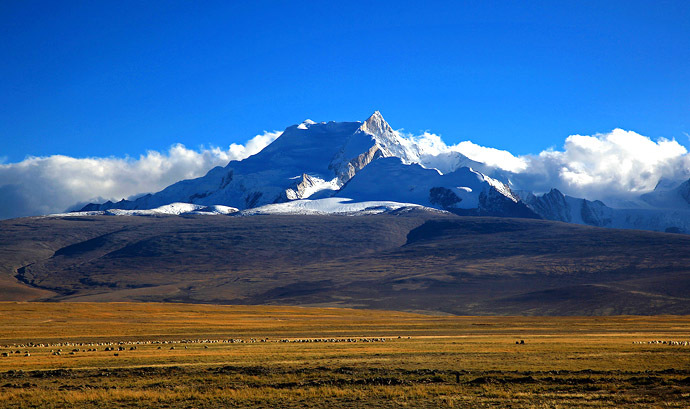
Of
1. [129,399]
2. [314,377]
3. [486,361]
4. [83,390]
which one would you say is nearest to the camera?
[129,399]

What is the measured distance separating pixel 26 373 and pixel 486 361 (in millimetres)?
25291

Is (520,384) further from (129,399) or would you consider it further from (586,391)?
(129,399)

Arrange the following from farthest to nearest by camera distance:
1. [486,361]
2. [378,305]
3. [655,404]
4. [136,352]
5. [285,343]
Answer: [378,305] < [285,343] < [136,352] < [486,361] < [655,404]

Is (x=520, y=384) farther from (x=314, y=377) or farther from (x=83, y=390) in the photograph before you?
(x=83, y=390)

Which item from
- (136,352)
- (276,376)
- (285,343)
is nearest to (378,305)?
(285,343)

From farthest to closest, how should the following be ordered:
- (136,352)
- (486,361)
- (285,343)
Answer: (285,343) → (136,352) → (486,361)

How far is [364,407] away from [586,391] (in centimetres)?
962

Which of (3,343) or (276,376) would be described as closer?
(276,376)

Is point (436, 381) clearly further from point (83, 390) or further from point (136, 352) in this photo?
point (136, 352)

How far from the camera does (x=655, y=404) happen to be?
88.0ft

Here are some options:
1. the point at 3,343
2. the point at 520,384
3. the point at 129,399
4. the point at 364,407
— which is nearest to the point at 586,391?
the point at 520,384

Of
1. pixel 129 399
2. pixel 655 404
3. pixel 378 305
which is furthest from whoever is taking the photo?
pixel 378 305

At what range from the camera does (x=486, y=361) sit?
4222cm

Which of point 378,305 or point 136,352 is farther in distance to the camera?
point 378,305
